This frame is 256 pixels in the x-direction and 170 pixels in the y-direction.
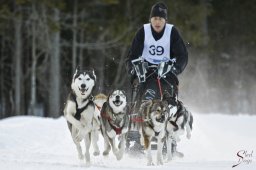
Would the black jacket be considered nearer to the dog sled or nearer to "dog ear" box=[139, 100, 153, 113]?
the dog sled

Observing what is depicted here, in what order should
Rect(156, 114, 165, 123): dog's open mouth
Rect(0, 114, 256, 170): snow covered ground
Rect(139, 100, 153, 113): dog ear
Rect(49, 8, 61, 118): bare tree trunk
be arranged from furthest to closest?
Rect(49, 8, 61, 118): bare tree trunk < Rect(139, 100, 153, 113): dog ear < Rect(156, 114, 165, 123): dog's open mouth < Rect(0, 114, 256, 170): snow covered ground

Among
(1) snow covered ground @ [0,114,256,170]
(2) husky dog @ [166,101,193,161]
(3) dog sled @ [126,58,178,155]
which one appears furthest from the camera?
(3) dog sled @ [126,58,178,155]

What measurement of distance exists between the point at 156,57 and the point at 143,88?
0.43 meters

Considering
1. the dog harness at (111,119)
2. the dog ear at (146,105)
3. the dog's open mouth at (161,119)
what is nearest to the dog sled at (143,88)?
the dog ear at (146,105)

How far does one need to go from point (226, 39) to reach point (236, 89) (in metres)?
2.91

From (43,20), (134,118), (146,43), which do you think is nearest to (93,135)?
(134,118)

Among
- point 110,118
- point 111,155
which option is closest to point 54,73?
point 111,155

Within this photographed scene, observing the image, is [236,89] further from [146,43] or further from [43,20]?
[146,43]

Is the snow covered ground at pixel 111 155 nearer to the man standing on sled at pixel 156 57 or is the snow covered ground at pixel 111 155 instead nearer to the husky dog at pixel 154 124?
the husky dog at pixel 154 124

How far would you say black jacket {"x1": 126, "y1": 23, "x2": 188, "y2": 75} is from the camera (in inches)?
349

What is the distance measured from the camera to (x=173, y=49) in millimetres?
9000

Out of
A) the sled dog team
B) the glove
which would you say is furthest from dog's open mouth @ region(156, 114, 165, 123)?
the glove

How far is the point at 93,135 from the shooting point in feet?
27.9

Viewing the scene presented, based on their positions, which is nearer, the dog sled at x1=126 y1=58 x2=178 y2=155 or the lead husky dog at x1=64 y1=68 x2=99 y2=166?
the lead husky dog at x1=64 y1=68 x2=99 y2=166
